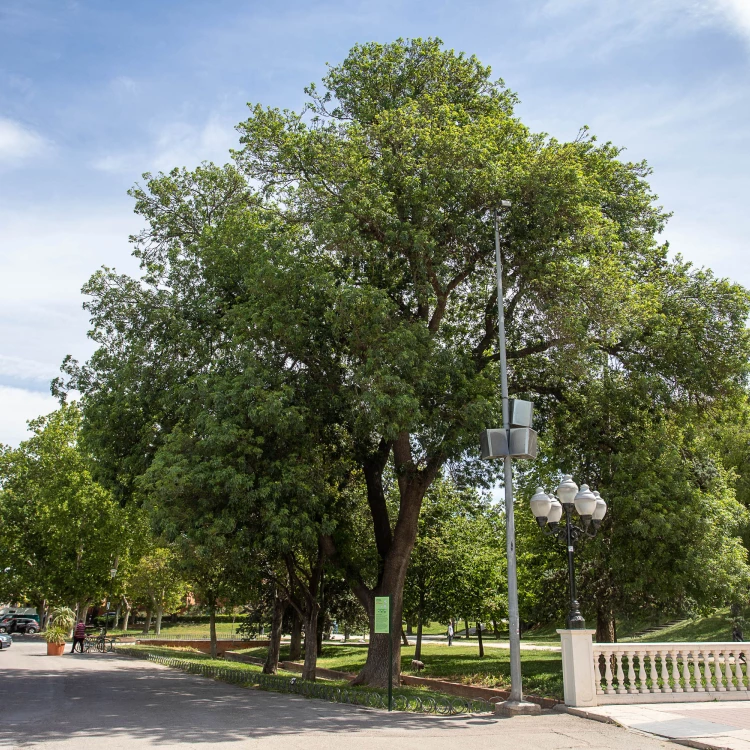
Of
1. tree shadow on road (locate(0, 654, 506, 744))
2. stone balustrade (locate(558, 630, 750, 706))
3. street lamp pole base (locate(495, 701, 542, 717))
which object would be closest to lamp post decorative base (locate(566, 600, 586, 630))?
stone balustrade (locate(558, 630, 750, 706))

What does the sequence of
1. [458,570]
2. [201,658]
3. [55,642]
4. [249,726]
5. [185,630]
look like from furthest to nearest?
1. [185,630]
2. [201,658]
3. [55,642]
4. [458,570]
5. [249,726]

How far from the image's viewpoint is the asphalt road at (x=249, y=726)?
9.20m

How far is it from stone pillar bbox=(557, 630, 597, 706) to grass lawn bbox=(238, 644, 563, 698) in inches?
227

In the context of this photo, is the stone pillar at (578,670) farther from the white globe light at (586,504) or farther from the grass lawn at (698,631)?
the grass lawn at (698,631)

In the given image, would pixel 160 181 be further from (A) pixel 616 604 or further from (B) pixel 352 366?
(A) pixel 616 604

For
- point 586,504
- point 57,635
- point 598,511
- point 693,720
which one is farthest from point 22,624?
point 693,720

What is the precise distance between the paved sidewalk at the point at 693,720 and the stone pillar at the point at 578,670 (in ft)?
1.00

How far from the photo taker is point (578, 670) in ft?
40.6

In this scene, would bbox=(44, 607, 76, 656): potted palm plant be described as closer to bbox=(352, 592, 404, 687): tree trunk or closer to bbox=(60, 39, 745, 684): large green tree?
bbox=(60, 39, 745, 684): large green tree

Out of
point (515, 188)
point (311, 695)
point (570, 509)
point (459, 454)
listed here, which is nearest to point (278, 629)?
point (311, 695)

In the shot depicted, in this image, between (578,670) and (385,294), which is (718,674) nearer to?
(578,670)

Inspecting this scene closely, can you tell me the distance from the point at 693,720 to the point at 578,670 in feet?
6.50

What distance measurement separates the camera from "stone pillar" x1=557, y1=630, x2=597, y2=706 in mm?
12289

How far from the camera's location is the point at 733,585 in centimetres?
1820
